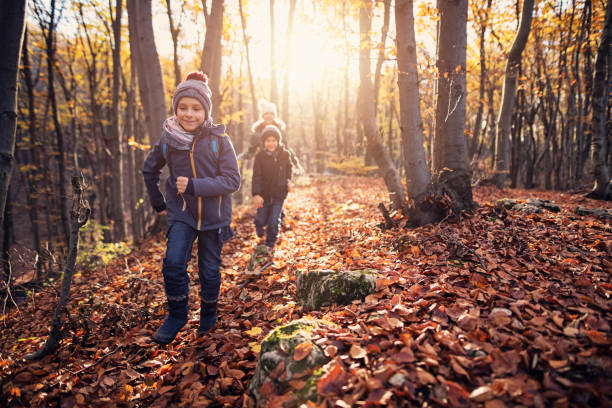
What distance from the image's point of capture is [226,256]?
5074mm

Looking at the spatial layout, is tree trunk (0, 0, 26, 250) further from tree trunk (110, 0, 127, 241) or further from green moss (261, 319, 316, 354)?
tree trunk (110, 0, 127, 241)

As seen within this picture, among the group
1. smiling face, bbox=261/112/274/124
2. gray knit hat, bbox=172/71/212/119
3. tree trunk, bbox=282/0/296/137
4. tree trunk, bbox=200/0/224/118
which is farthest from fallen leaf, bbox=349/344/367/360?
tree trunk, bbox=282/0/296/137

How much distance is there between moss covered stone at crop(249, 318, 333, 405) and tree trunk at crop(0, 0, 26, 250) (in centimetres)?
289

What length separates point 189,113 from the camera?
100 inches

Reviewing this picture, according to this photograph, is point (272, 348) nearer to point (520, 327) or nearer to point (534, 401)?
point (534, 401)

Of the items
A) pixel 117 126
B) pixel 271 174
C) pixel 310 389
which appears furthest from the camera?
pixel 117 126

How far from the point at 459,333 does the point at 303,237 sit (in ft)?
12.7

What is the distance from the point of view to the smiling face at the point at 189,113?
2.55 meters

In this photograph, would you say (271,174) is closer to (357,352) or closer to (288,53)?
(357,352)

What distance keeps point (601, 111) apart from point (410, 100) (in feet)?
19.2

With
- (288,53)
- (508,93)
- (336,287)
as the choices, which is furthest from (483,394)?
(288,53)

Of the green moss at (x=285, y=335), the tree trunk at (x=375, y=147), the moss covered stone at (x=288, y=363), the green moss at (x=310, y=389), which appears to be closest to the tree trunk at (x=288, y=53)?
the tree trunk at (x=375, y=147)

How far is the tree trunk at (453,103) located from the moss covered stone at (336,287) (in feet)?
7.87

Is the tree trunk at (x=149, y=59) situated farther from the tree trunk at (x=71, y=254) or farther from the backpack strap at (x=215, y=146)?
the tree trunk at (x=71, y=254)
